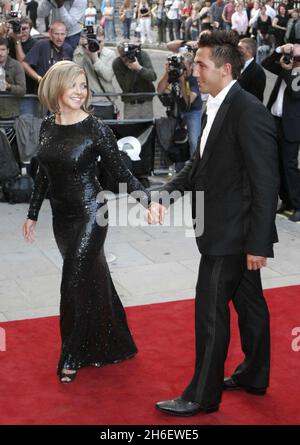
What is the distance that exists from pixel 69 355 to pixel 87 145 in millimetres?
1197

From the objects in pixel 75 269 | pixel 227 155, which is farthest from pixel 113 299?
pixel 227 155

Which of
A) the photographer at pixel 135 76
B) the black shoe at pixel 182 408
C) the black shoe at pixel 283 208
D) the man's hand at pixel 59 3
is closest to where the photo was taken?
the black shoe at pixel 182 408

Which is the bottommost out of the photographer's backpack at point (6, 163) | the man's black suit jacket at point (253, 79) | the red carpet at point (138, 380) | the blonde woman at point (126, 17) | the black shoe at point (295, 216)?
the black shoe at point (295, 216)

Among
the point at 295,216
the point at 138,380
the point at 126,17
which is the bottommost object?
the point at 295,216

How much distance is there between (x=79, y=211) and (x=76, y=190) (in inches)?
4.9

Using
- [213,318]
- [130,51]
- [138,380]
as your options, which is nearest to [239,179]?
[213,318]

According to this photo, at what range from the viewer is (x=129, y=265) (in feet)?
22.1

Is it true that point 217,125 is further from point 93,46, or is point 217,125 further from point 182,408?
point 93,46

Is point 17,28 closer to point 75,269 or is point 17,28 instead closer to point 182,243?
point 182,243

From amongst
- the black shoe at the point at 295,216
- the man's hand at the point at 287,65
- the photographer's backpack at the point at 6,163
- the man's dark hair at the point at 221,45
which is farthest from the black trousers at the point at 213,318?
the photographer's backpack at the point at 6,163

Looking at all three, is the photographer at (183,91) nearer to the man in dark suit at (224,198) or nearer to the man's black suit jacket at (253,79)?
the man's black suit jacket at (253,79)

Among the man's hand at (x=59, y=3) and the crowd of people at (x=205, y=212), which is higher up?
the man's hand at (x=59, y=3)

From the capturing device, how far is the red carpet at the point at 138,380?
13.4 feet

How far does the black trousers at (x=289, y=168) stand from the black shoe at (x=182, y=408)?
4412 mm
